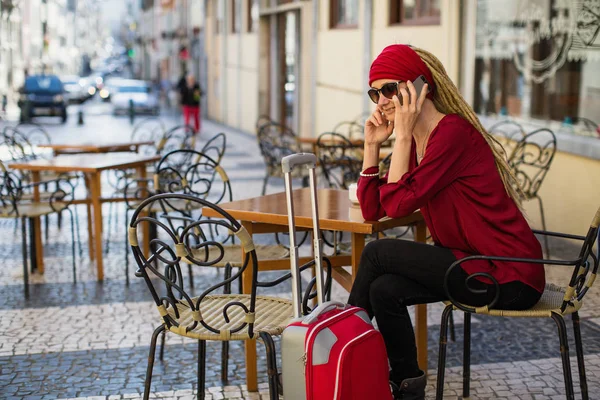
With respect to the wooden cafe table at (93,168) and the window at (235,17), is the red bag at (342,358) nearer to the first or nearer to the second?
the wooden cafe table at (93,168)

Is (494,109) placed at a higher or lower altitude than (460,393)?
higher

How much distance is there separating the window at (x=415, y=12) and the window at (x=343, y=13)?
4.89 feet

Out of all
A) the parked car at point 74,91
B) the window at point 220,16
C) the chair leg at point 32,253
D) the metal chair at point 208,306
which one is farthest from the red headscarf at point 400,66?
the parked car at point 74,91

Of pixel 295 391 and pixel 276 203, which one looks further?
pixel 276 203

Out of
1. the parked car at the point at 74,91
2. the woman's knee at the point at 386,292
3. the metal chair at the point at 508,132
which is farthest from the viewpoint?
the parked car at the point at 74,91

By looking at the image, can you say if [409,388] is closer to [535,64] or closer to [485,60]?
[535,64]

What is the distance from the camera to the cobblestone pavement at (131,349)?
14.1ft

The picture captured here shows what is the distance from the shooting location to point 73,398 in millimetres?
4199

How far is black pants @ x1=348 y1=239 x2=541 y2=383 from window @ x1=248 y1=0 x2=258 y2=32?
59.4ft

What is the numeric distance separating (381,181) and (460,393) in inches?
45.4

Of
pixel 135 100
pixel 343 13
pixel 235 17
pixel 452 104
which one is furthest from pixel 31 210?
pixel 135 100

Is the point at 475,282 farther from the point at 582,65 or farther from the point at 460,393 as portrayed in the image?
the point at 582,65

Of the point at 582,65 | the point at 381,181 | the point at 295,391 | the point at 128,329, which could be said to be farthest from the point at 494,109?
the point at 295,391

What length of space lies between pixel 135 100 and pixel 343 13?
686 inches
